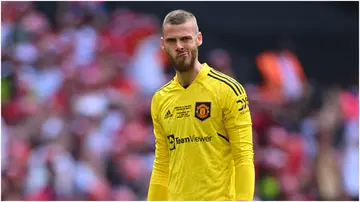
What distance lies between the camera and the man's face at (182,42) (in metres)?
4.75

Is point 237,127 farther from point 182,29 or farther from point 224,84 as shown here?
point 182,29

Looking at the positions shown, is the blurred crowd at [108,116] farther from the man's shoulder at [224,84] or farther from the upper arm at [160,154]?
the man's shoulder at [224,84]

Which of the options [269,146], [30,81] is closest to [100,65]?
[30,81]

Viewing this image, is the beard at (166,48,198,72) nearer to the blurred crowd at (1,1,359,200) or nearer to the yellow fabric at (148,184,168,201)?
the yellow fabric at (148,184,168,201)

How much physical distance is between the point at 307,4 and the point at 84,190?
4124 mm

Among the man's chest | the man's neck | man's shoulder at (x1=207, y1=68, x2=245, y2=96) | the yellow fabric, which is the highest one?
the man's neck

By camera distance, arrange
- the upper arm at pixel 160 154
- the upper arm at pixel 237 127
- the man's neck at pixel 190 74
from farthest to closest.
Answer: the upper arm at pixel 160 154
the man's neck at pixel 190 74
the upper arm at pixel 237 127

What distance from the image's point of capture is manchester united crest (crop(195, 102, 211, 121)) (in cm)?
480

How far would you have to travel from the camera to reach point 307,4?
38.4ft

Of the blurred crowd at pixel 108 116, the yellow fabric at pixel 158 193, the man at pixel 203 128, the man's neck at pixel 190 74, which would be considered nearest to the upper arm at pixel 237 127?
the man at pixel 203 128

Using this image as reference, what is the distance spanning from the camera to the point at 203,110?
15.8 ft

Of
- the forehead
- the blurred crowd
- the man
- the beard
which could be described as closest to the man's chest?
the man

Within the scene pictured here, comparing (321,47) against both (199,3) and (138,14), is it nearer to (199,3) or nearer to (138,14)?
(199,3)

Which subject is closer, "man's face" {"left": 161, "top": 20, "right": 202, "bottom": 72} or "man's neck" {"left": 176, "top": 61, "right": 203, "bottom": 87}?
"man's face" {"left": 161, "top": 20, "right": 202, "bottom": 72}
